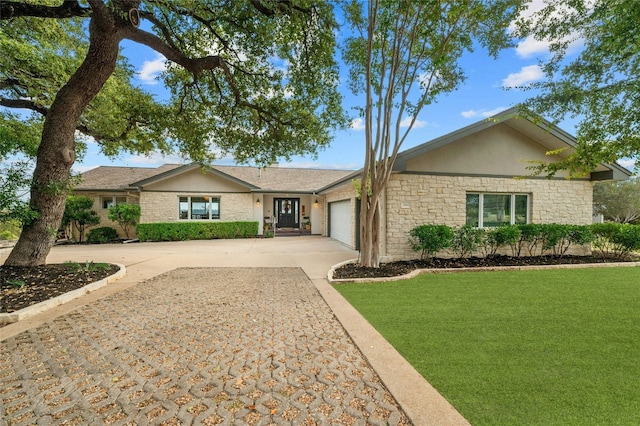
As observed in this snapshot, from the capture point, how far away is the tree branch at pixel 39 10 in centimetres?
600

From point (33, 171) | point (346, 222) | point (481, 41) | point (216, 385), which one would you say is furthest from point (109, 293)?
point (481, 41)

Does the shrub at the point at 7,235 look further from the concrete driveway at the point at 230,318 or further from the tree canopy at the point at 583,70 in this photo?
the tree canopy at the point at 583,70

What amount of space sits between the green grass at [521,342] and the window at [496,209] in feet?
11.8

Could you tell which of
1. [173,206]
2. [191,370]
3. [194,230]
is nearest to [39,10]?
[191,370]

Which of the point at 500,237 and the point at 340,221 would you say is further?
the point at 340,221

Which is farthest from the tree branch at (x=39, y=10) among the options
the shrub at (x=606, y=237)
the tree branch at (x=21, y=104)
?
the shrub at (x=606, y=237)

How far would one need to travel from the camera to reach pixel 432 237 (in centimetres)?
830

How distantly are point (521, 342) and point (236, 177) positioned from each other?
17591 millimetres

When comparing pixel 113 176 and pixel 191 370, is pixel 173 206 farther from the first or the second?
pixel 191 370

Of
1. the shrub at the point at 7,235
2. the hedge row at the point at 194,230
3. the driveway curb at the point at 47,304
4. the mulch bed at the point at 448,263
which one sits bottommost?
the driveway curb at the point at 47,304

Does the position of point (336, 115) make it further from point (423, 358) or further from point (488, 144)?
point (423, 358)

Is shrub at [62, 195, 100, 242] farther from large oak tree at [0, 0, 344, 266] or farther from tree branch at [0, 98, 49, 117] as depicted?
tree branch at [0, 98, 49, 117]

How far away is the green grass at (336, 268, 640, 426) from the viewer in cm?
231

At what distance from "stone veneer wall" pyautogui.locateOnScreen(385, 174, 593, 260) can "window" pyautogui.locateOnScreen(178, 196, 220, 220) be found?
37.1ft
